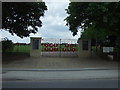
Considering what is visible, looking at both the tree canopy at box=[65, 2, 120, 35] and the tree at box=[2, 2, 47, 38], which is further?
the tree at box=[2, 2, 47, 38]

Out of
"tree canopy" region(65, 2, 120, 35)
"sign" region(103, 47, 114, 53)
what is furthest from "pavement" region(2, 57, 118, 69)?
"tree canopy" region(65, 2, 120, 35)

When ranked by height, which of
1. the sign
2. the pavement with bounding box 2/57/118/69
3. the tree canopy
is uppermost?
the tree canopy

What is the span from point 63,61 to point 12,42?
7.05 m

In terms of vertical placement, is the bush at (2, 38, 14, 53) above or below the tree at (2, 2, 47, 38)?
below

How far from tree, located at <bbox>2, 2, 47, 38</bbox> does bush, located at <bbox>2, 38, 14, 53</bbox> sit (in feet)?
3.56

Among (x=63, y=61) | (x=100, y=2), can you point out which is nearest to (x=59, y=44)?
(x=63, y=61)

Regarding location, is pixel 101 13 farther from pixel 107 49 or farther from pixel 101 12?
pixel 107 49

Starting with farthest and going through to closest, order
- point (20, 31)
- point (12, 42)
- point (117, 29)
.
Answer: point (12, 42) < point (20, 31) < point (117, 29)

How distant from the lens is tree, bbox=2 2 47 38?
23.7 metres

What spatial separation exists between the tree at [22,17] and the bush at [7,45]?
1084mm

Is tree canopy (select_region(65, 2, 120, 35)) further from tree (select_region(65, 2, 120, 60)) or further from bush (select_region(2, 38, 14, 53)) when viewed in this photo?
bush (select_region(2, 38, 14, 53))

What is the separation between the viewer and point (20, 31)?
26031mm

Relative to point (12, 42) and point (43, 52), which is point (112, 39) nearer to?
point (43, 52)

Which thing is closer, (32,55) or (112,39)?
(32,55)
